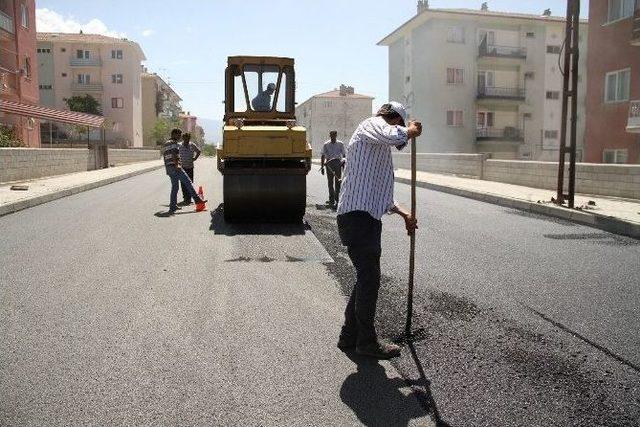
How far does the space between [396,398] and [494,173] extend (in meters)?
20.4

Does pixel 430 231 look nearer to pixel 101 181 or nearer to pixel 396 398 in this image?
pixel 396 398

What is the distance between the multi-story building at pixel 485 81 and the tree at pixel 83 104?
35.4 meters

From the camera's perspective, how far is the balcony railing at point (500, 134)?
145 ft

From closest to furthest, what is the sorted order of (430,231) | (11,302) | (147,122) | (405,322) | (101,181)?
(405,322)
(11,302)
(430,231)
(101,181)
(147,122)

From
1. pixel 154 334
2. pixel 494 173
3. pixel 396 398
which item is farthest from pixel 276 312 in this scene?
pixel 494 173

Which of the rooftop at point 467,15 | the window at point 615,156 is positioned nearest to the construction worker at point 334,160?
the window at point 615,156

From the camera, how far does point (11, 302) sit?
5375 mm

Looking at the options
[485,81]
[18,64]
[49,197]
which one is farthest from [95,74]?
[49,197]

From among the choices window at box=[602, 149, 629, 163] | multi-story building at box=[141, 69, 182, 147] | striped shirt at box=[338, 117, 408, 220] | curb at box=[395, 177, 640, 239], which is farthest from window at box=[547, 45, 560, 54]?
multi-story building at box=[141, 69, 182, 147]

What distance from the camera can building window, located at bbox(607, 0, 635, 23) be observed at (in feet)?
79.0

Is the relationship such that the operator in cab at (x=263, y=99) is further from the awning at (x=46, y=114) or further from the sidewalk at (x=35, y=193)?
the awning at (x=46, y=114)

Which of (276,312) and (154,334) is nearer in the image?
(154,334)

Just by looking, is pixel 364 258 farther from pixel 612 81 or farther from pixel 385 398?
pixel 612 81

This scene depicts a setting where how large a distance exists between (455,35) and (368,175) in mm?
42263
